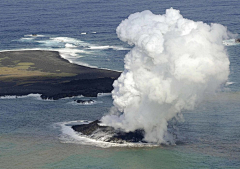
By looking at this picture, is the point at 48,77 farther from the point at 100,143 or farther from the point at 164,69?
the point at 164,69

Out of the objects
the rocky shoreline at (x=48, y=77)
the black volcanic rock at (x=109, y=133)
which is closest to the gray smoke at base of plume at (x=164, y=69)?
the black volcanic rock at (x=109, y=133)

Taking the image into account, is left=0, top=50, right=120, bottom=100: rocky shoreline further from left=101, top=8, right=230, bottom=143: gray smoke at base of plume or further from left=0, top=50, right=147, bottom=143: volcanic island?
left=101, top=8, right=230, bottom=143: gray smoke at base of plume

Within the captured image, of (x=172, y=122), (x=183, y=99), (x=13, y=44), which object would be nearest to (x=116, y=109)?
(x=172, y=122)

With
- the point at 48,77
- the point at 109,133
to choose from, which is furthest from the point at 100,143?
the point at 48,77

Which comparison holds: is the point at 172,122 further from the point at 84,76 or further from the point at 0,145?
the point at 84,76

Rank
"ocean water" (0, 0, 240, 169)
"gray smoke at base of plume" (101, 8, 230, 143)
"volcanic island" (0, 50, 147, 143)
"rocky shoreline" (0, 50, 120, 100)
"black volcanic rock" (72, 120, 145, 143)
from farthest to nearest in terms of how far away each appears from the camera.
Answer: "rocky shoreline" (0, 50, 120, 100)
"volcanic island" (0, 50, 147, 143)
"black volcanic rock" (72, 120, 145, 143)
"ocean water" (0, 0, 240, 169)
"gray smoke at base of plume" (101, 8, 230, 143)

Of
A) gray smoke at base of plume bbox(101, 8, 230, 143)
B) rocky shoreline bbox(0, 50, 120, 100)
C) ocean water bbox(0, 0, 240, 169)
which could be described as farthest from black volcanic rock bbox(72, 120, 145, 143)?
rocky shoreline bbox(0, 50, 120, 100)
